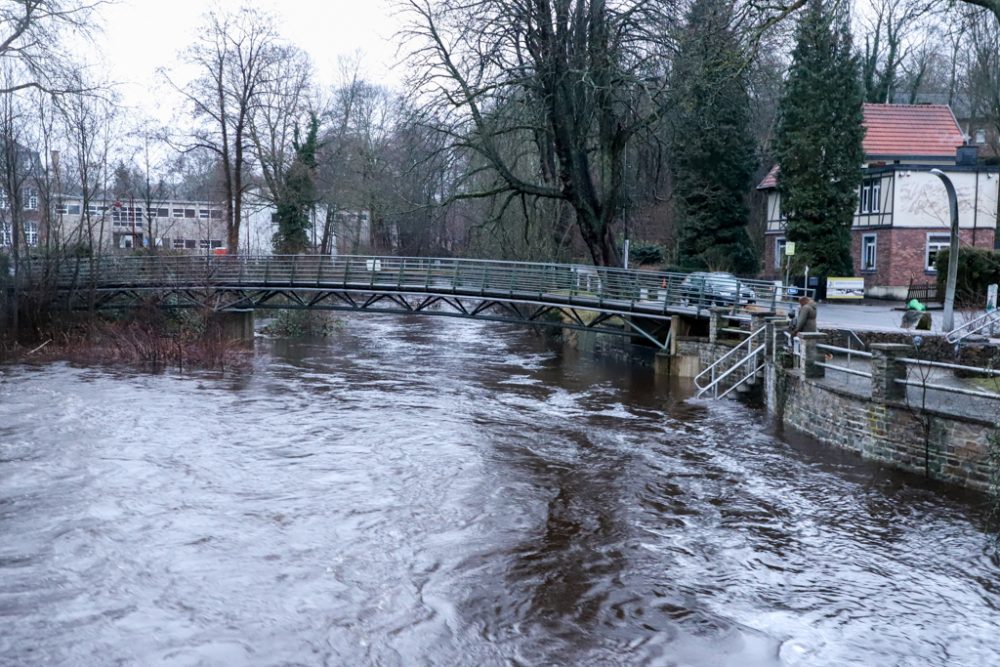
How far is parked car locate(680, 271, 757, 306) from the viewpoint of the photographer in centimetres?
2728

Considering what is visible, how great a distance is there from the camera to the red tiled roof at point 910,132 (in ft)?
145

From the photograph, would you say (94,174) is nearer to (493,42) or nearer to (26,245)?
(26,245)

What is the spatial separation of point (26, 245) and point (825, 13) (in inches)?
1000

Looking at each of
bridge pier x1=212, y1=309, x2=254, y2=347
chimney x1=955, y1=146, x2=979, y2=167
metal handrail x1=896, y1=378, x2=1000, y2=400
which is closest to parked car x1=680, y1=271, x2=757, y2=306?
metal handrail x1=896, y1=378, x2=1000, y2=400

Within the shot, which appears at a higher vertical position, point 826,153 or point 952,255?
point 826,153

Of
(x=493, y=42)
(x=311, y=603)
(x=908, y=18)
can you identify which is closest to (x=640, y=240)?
(x=493, y=42)

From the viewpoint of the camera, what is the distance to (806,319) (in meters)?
19.6

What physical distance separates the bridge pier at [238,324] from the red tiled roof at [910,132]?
23.5m

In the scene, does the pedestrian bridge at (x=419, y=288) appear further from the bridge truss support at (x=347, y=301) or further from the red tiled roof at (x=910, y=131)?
the red tiled roof at (x=910, y=131)

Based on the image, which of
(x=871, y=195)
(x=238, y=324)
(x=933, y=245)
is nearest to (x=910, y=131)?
(x=871, y=195)

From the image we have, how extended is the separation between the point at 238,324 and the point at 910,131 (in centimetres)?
3137

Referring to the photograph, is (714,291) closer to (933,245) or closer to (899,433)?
(899,433)

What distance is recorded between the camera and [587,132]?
30188 mm

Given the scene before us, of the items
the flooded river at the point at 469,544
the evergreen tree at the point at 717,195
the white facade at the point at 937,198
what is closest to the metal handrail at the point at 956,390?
the flooded river at the point at 469,544
